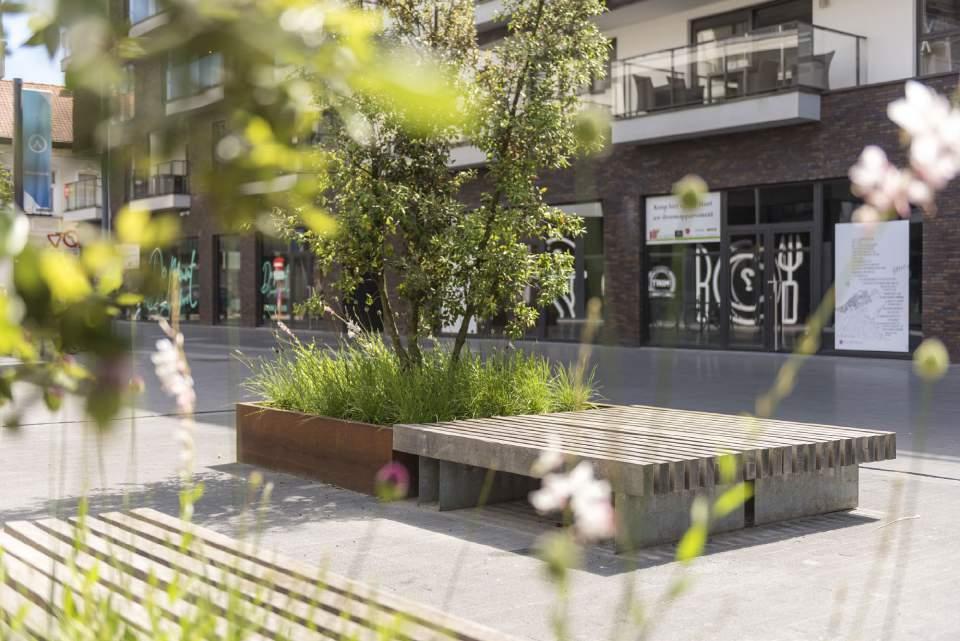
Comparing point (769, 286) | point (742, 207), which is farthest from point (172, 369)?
point (742, 207)

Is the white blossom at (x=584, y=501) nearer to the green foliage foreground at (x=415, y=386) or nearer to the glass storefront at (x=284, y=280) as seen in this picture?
the green foliage foreground at (x=415, y=386)

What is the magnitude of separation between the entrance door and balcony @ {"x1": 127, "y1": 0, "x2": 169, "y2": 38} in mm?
18160

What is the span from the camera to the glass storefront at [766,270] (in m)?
18.6

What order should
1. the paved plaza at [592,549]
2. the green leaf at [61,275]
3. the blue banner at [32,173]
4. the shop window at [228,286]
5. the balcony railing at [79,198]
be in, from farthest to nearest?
1. the balcony railing at [79,198]
2. the shop window at [228,286]
3. the blue banner at [32,173]
4. the paved plaza at [592,549]
5. the green leaf at [61,275]

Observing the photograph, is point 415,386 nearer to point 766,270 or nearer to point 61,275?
point 61,275

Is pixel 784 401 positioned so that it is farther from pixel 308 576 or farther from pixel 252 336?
pixel 252 336

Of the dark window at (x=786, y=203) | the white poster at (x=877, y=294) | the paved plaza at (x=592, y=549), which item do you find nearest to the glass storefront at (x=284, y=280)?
the dark window at (x=786, y=203)

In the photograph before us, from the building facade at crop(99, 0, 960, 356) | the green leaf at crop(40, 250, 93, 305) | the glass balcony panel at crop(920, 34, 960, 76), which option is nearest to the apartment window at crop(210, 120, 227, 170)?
the green leaf at crop(40, 250, 93, 305)

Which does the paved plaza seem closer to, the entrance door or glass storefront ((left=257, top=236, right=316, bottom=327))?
the entrance door

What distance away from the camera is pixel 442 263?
7.81 metres

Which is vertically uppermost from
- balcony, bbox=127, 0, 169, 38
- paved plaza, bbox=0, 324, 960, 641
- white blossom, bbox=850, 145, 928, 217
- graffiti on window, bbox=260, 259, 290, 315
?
graffiti on window, bbox=260, 259, 290, 315

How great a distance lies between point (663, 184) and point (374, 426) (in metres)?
15.8

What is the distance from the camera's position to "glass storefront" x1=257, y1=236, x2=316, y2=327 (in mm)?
31562

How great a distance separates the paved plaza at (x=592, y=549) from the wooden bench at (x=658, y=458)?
15cm
